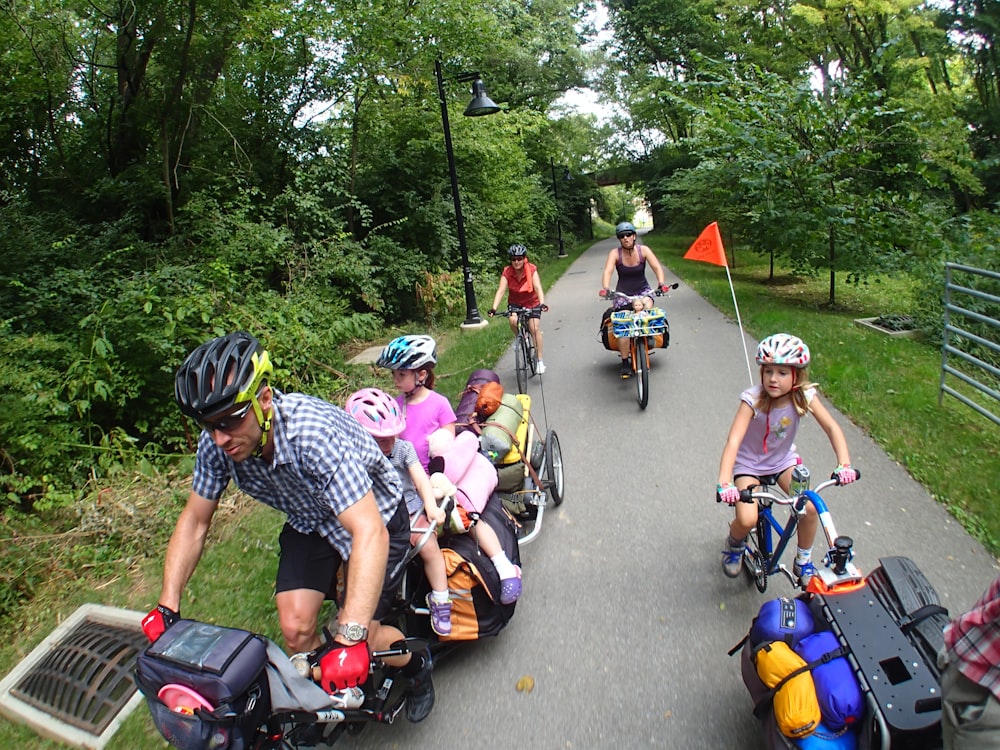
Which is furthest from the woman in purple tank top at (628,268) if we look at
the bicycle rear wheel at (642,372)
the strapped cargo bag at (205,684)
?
the strapped cargo bag at (205,684)

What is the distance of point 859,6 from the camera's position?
670 inches

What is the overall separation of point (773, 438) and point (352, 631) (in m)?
2.69

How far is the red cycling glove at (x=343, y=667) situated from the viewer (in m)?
2.18

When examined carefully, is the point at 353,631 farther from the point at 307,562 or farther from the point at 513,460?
the point at 513,460

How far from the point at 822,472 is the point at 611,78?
34.1m

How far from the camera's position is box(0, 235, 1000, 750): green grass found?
4215 millimetres

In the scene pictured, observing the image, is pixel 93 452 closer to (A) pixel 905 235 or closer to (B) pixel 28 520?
(B) pixel 28 520

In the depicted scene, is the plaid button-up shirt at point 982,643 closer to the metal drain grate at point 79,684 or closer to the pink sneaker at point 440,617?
the pink sneaker at point 440,617

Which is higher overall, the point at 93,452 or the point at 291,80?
the point at 291,80

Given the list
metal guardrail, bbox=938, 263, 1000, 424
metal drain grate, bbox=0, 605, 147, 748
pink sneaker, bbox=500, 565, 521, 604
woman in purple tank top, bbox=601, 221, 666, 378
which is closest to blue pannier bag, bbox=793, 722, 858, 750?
pink sneaker, bbox=500, 565, 521, 604

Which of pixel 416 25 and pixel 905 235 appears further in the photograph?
pixel 416 25

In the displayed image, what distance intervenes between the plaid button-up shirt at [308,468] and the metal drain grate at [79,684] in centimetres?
170

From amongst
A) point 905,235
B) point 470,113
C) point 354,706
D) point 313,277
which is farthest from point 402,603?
point 905,235

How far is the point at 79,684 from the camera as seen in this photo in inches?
138
